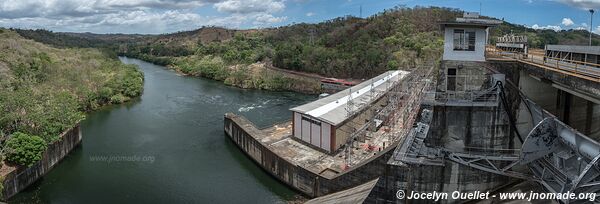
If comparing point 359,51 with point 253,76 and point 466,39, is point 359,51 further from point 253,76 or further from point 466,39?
point 466,39

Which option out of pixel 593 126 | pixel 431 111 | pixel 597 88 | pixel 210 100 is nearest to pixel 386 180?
pixel 431 111

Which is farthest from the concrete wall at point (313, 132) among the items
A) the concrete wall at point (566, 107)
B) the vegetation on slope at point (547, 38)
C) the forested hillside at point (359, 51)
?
the vegetation on slope at point (547, 38)

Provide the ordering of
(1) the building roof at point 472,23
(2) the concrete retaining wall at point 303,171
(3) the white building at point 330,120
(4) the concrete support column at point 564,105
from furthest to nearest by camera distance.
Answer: (3) the white building at point 330,120 < (2) the concrete retaining wall at point 303,171 < (4) the concrete support column at point 564,105 < (1) the building roof at point 472,23

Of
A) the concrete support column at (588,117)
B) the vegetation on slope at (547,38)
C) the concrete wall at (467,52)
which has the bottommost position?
the concrete support column at (588,117)

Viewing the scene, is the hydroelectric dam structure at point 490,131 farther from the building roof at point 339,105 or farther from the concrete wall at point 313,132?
the building roof at point 339,105

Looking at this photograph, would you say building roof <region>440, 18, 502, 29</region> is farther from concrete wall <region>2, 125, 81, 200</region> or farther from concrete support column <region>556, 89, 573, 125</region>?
concrete wall <region>2, 125, 81, 200</region>

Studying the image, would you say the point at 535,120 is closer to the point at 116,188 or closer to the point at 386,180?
the point at 386,180

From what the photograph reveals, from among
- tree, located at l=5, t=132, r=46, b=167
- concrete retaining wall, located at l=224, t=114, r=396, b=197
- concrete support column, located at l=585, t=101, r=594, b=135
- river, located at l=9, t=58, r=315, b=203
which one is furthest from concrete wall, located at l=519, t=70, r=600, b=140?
tree, located at l=5, t=132, r=46, b=167
